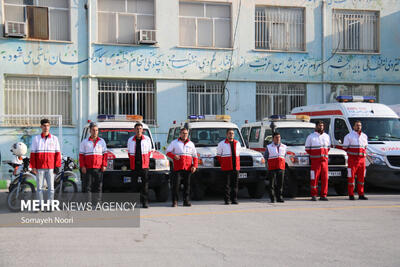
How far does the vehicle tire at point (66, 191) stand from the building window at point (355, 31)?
553 inches

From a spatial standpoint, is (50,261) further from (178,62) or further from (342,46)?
(342,46)

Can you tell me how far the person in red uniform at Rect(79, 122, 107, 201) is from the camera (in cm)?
1074

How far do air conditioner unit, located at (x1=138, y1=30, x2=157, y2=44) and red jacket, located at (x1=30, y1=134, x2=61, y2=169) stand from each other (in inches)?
378

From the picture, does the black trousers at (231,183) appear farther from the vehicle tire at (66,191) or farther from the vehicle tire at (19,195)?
the vehicle tire at (19,195)

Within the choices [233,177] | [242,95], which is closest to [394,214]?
[233,177]

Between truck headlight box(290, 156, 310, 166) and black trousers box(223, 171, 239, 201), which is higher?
truck headlight box(290, 156, 310, 166)

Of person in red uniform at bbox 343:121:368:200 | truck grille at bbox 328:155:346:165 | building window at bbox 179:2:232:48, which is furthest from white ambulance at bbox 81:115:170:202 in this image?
building window at bbox 179:2:232:48

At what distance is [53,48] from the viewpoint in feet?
61.7

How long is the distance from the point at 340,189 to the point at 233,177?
3.51m

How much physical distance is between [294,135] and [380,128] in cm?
260

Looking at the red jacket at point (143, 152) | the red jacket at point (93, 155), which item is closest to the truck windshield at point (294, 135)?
the red jacket at point (143, 152)

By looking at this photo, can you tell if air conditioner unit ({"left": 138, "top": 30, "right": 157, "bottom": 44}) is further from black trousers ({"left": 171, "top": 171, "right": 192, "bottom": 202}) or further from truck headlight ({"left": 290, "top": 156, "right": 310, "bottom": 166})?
black trousers ({"left": 171, "top": 171, "right": 192, "bottom": 202})

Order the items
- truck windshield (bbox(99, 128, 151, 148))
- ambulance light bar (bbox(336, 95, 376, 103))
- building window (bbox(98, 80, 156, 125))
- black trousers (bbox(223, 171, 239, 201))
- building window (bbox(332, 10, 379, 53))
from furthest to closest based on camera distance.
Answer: building window (bbox(332, 10, 379, 53)), building window (bbox(98, 80, 156, 125)), ambulance light bar (bbox(336, 95, 376, 103)), truck windshield (bbox(99, 128, 151, 148)), black trousers (bbox(223, 171, 239, 201))

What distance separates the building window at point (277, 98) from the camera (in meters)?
21.0
